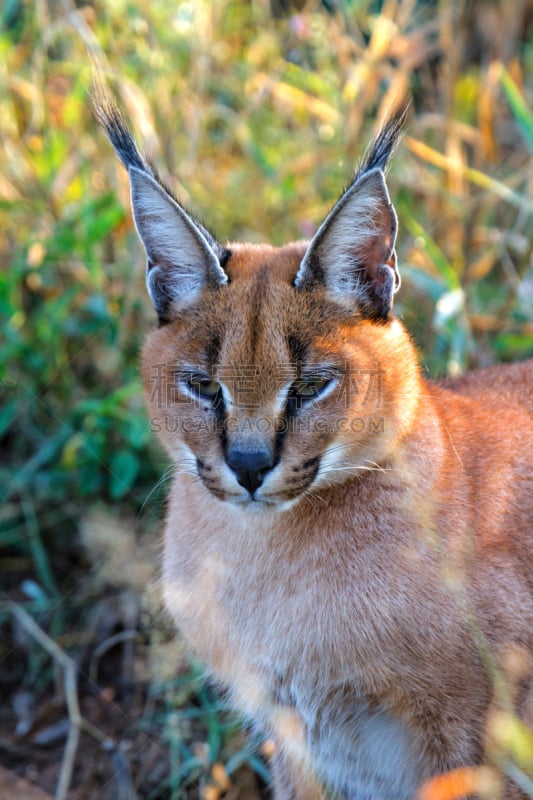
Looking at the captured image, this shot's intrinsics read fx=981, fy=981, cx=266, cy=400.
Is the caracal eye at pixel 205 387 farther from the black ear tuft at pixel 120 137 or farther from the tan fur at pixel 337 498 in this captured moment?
the black ear tuft at pixel 120 137

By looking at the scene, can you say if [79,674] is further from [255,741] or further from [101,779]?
[255,741]

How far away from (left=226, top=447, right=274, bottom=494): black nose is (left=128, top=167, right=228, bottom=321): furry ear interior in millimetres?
423

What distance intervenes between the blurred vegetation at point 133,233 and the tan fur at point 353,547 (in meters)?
0.82

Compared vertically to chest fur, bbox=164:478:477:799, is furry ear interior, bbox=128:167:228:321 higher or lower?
higher

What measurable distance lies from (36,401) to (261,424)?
1.92 meters

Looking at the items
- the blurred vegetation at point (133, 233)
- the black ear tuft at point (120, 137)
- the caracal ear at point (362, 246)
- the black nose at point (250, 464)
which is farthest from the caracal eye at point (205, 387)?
the blurred vegetation at point (133, 233)

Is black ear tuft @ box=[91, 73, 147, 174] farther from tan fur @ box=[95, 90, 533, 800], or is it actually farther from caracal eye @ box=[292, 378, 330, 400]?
caracal eye @ box=[292, 378, 330, 400]

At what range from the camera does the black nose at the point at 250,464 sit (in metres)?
1.92

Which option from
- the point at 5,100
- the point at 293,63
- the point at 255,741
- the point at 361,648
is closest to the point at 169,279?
the point at 361,648

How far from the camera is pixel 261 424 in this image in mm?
1958

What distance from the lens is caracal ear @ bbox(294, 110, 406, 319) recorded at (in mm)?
2025

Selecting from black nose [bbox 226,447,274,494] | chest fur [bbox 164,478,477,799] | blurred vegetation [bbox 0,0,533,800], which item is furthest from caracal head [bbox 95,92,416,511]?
blurred vegetation [bbox 0,0,533,800]

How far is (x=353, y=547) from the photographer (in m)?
2.10

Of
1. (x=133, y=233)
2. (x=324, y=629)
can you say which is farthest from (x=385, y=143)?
(x=133, y=233)
